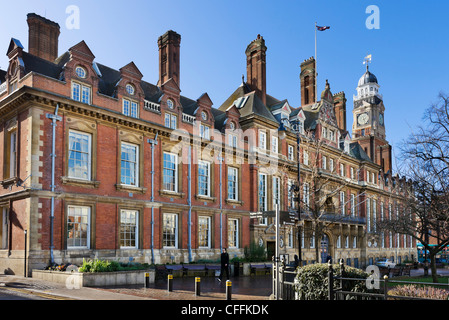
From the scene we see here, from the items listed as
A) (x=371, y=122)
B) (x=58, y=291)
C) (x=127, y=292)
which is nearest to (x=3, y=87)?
(x=58, y=291)

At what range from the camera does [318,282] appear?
522 inches

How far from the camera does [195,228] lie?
31.6m

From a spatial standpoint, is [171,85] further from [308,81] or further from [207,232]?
[308,81]

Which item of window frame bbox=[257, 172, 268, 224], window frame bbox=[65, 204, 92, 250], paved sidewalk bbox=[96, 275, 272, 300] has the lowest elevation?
paved sidewalk bbox=[96, 275, 272, 300]

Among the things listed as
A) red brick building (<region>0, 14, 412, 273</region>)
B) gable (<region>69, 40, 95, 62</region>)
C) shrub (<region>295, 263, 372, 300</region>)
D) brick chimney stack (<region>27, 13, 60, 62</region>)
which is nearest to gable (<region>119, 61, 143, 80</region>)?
red brick building (<region>0, 14, 412, 273</region>)

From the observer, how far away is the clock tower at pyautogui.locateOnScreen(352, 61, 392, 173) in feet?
217

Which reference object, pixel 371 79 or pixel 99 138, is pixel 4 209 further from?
pixel 371 79

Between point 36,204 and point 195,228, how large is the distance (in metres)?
12.1

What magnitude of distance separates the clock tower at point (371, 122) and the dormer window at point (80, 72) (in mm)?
49456

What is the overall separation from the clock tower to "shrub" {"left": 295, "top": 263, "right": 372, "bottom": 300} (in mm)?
54579

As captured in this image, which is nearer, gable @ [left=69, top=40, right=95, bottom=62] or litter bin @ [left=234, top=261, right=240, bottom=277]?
gable @ [left=69, top=40, right=95, bottom=62]

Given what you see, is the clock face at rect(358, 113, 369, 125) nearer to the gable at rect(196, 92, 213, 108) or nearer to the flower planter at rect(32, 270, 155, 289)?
the gable at rect(196, 92, 213, 108)

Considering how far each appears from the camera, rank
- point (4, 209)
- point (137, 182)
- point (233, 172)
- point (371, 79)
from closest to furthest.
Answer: point (4, 209) < point (137, 182) < point (233, 172) < point (371, 79)

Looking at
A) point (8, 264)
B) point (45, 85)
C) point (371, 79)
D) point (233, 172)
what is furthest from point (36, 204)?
point (371, 79)
